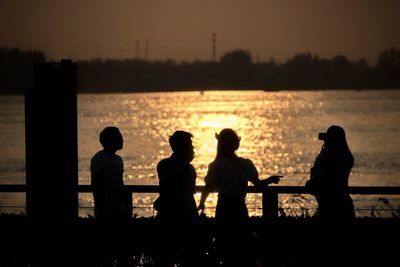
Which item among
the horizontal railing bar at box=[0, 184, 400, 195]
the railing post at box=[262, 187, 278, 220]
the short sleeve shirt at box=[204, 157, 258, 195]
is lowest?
the railing post at box=[262, 187, 278, 220]

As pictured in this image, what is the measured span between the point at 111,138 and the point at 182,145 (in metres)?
0.77

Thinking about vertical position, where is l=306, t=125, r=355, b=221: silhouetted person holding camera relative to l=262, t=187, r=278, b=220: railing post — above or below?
above

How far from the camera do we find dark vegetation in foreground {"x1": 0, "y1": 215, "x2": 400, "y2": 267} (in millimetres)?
8672

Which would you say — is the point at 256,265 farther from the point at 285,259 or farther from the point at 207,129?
the point at 207,129

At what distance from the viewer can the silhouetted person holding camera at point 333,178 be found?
952cm

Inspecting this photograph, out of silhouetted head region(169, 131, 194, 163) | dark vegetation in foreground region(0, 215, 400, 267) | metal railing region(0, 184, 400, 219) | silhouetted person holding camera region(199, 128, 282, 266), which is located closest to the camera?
dark vegetation in foreground region(0, 215, 400, 267)

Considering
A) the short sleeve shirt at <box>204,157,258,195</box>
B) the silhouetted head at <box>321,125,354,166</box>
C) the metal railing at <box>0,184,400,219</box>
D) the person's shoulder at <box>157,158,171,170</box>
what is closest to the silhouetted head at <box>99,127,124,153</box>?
the person's shoulder at <box>157,158,171,170</box>

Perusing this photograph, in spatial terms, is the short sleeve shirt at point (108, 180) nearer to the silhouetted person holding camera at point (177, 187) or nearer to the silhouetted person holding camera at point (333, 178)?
the silhouetted person holding camera at point (177, 187)

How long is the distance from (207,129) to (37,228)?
13667 centimetres

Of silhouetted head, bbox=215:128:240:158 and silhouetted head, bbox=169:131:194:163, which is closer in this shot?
silhouetted head, bbox=169:131:194:163

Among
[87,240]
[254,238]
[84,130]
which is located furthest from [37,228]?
[84,130]

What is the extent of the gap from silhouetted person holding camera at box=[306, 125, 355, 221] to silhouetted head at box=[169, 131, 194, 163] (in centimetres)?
137

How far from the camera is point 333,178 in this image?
9586 mm

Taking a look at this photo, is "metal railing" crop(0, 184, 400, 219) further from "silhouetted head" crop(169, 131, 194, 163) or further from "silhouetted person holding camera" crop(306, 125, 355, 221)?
"silhouetted head" crop(169, 131, 194, 163)
